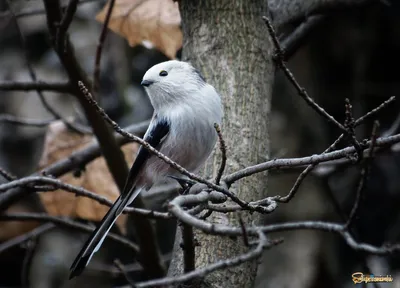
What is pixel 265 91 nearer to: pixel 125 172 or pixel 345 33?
pixel 125 172

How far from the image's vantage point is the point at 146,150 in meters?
2.92

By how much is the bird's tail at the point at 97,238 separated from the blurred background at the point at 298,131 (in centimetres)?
185

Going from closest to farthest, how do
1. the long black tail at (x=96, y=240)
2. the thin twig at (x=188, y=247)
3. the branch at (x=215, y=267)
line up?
the branch at (x=215, y=267) → the thin twig at (x=188, y=247) → the long black tail at (x=96, y=240)

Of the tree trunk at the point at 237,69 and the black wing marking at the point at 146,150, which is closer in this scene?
the tree trunk at the point at 237,69

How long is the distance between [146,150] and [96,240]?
1.82 feet

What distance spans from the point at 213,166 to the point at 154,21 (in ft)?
4.19

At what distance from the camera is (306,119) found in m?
5.19

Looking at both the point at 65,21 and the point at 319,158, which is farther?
the point at 65,21

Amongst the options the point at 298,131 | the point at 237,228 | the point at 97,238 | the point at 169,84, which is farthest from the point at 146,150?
the point at 298,131

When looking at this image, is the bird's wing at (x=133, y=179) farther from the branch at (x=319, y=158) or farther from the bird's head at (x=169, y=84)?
the branch at (x=319, y=158)

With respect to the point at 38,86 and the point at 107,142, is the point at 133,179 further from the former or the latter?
the point at 38,86

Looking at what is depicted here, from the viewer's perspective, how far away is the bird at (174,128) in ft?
8.96


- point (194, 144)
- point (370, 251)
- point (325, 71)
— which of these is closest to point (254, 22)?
point (194, 144)

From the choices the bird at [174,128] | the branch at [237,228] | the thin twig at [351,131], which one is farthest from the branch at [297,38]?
the branch at [237,228]
